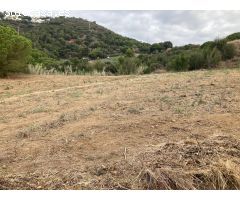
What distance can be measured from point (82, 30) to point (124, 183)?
38.1 meters

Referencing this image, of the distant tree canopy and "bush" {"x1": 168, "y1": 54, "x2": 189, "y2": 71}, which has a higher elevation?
the distant tree canopy

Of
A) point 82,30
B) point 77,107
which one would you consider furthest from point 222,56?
point 82,30

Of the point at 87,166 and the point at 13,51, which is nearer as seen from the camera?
the point at 87,166

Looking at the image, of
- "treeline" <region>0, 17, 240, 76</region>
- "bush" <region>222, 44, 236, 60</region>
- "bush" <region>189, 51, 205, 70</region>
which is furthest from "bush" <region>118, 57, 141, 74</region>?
"bush" <region>222, 44, 236, 60</region>

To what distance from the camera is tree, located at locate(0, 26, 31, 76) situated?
1566 centimetres

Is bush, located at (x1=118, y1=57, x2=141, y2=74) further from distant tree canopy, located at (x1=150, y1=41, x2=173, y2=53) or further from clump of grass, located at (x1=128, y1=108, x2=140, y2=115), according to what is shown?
distant tree canopy, located at (x1=150, y1=41, x2=173, y2=53)

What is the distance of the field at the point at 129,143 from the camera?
3.32m

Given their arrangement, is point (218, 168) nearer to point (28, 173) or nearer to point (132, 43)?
point (28, 173)

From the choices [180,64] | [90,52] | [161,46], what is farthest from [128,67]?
[161,46]

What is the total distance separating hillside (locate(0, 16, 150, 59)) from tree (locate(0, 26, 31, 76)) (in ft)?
46.6

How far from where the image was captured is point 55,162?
391 cm

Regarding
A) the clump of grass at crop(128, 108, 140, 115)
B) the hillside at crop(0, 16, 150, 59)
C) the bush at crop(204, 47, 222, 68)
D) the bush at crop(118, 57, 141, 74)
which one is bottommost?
the bush at crop(118, 57, 141, 74)

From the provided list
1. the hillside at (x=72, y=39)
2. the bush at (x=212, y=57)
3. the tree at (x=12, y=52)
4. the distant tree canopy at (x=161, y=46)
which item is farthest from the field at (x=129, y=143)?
the distant tree canopy at (x=161, y=46)

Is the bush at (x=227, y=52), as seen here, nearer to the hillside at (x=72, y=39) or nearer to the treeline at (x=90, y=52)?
the treeline at (x=90, y=52)
